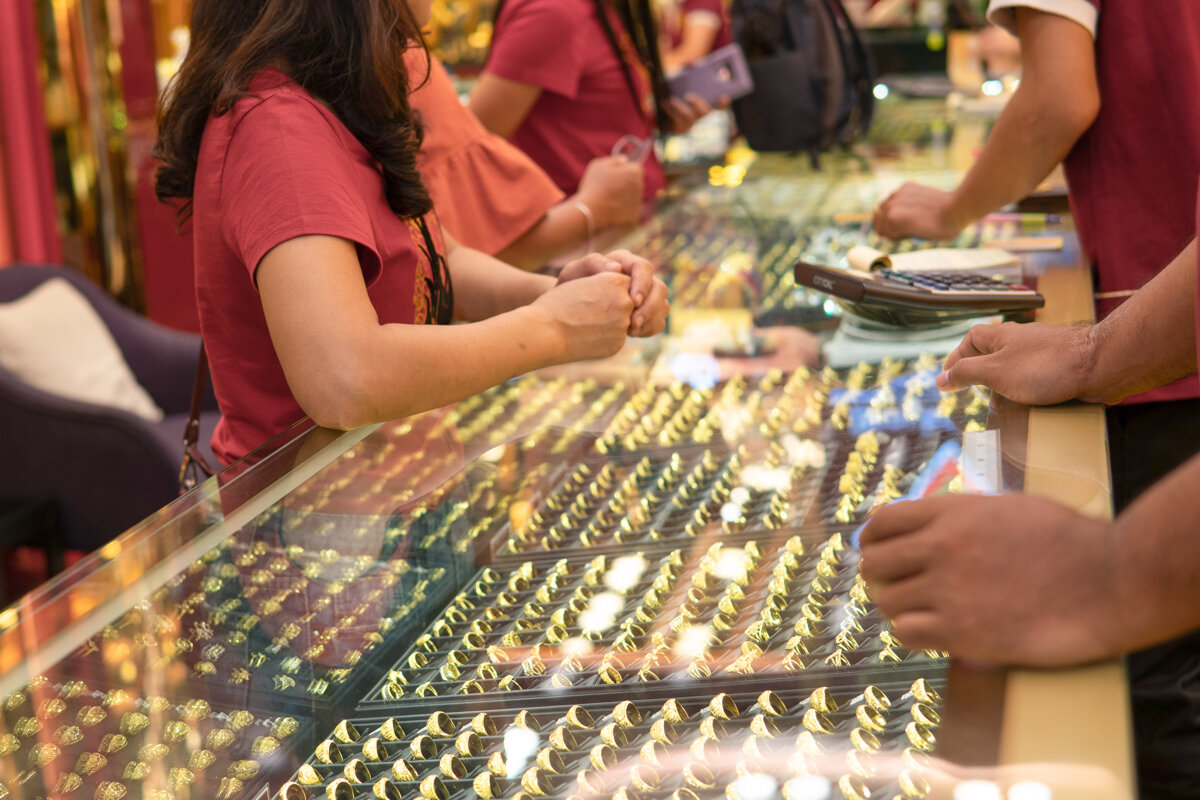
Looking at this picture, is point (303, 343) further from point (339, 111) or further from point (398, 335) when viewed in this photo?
point (339, 111)

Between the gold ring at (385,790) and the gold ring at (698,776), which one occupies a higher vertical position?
the gold ring at (698,776)

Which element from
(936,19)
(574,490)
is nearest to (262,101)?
(574,490)

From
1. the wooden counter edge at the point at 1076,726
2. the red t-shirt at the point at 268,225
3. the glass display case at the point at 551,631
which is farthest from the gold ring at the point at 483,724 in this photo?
the red t-shirt at the point at 268,225

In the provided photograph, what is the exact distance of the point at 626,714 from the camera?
2.54 ft

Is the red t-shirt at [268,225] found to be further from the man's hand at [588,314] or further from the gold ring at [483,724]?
the gold ring at [483,724]

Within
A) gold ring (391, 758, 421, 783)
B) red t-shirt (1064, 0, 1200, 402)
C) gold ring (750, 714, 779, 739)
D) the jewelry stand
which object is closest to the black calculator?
the jewelry stand

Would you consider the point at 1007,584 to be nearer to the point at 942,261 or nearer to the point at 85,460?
the point at 942,261

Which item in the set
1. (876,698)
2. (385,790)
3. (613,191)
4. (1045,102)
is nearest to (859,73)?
(613,191)

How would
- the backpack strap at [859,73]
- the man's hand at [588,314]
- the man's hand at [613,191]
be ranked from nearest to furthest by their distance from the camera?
A: 1. the man's hand at [588,314]
2. the man's hand at [613,191]
3. the backpack strap at [859,73]

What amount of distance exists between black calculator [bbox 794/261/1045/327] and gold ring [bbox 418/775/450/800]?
97cm

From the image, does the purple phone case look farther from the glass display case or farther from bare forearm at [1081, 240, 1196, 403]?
bare forearm at [1081, 240, 1196, 403]

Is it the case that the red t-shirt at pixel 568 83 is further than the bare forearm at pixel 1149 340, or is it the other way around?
the red t-shirt at pixel 568 83

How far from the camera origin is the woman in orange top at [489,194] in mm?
2023

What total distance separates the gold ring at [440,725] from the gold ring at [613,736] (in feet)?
0.37
